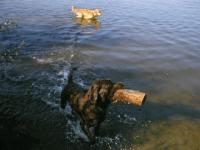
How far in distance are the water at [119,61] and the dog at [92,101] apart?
0.61 metres

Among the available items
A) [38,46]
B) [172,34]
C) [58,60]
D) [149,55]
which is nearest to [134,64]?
[149,55]

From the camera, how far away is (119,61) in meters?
13.8

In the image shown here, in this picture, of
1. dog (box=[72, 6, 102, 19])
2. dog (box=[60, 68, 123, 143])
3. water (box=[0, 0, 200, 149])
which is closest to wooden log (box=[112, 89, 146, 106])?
dog (box=[60, 68, 123, 143])

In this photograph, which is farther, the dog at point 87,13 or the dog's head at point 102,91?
the dog at point 87,13

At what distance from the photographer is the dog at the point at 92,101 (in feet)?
22.4

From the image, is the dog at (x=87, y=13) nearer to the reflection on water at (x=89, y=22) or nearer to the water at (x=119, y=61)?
the reflection on water at (x=89, y=22)

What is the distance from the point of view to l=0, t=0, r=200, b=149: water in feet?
28.9

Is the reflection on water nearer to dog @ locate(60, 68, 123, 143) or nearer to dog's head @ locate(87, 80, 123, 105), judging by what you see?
dog @ locate(60, 68, 123, 143)

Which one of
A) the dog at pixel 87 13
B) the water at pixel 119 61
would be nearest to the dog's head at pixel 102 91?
the water at pixel 119 61

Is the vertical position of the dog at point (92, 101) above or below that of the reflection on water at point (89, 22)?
above

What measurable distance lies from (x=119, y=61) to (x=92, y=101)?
693cm

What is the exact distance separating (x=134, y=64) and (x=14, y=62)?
5413 millimetres

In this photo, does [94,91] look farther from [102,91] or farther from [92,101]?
[92,101]

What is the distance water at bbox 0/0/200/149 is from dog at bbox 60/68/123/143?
615mm
